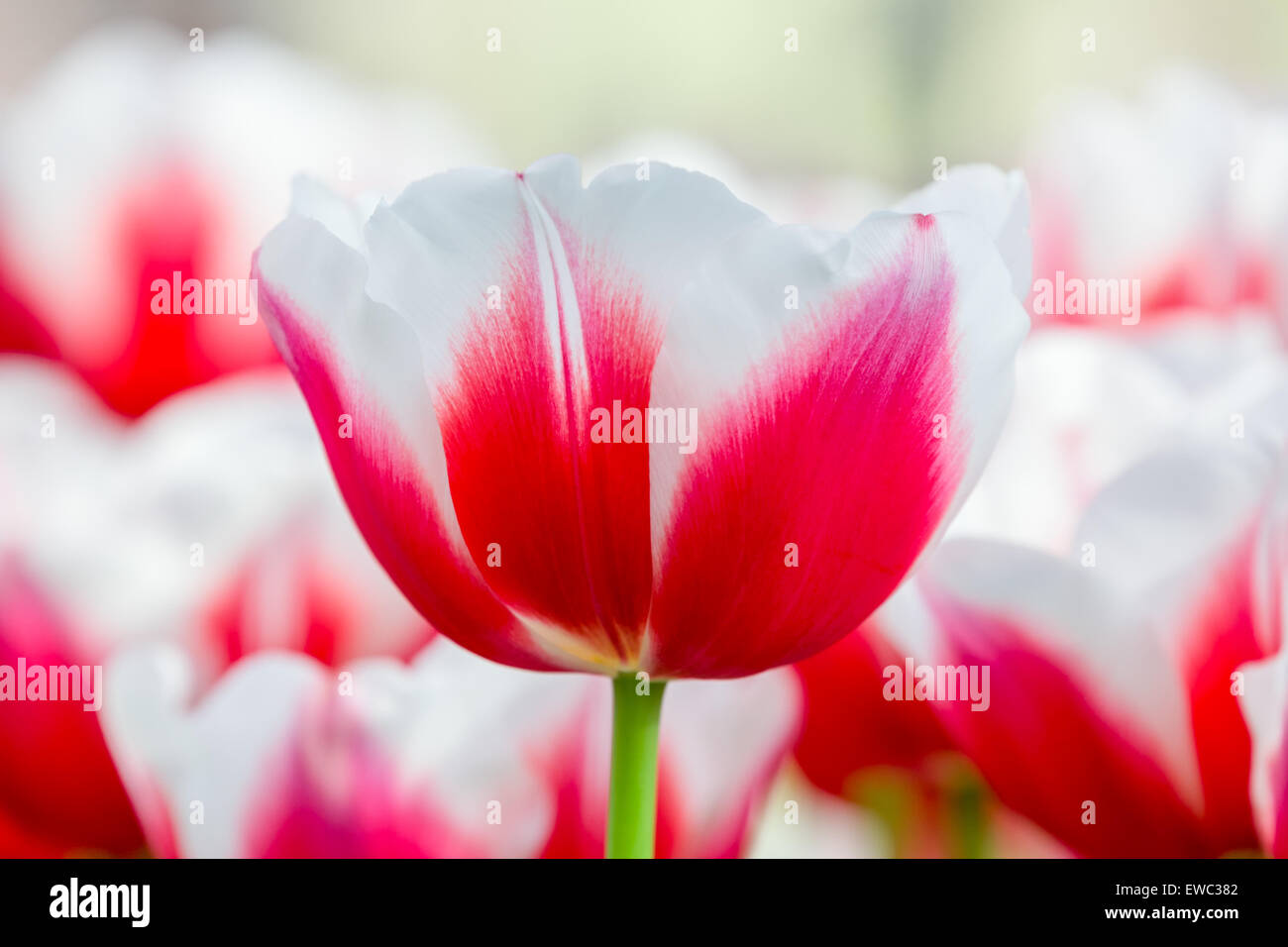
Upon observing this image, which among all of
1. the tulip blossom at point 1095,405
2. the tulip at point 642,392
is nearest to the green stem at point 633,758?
the tulip at point 642,392

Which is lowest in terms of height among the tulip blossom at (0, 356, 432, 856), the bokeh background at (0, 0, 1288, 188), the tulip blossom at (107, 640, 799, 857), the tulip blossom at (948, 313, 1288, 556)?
the tulip blossom at (107, 640, 799, 857)

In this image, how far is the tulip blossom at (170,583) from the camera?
34 centimetres

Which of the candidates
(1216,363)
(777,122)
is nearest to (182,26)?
→ (777,122)

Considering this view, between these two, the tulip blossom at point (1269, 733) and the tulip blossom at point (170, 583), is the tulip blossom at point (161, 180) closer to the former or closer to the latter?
the tulip blossom at point (170, 583)

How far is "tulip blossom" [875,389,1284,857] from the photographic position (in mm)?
298

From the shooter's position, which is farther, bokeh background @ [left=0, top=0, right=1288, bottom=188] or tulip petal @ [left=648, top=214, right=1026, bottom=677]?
bokeh background @ [left=0, top=0, right=1288, bottom=188]

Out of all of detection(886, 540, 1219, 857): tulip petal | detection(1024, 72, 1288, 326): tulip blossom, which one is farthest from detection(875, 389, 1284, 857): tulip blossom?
detection(1024, 72, 1288, 326): tulip blossom

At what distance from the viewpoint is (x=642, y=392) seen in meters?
0.23

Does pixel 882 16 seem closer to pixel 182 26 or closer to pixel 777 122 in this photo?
pixel 777 122

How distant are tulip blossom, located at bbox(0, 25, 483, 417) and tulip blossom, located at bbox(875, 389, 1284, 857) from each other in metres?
0.20

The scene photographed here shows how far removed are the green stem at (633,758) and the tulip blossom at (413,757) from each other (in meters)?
0.04

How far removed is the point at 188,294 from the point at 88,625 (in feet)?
0.30

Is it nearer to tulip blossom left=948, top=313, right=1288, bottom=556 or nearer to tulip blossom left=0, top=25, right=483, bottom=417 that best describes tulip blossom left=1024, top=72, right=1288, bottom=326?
tulip blossom left=948, top=313, right=1288, bottom=556

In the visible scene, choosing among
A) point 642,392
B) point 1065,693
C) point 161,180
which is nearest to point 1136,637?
point 1065,693
